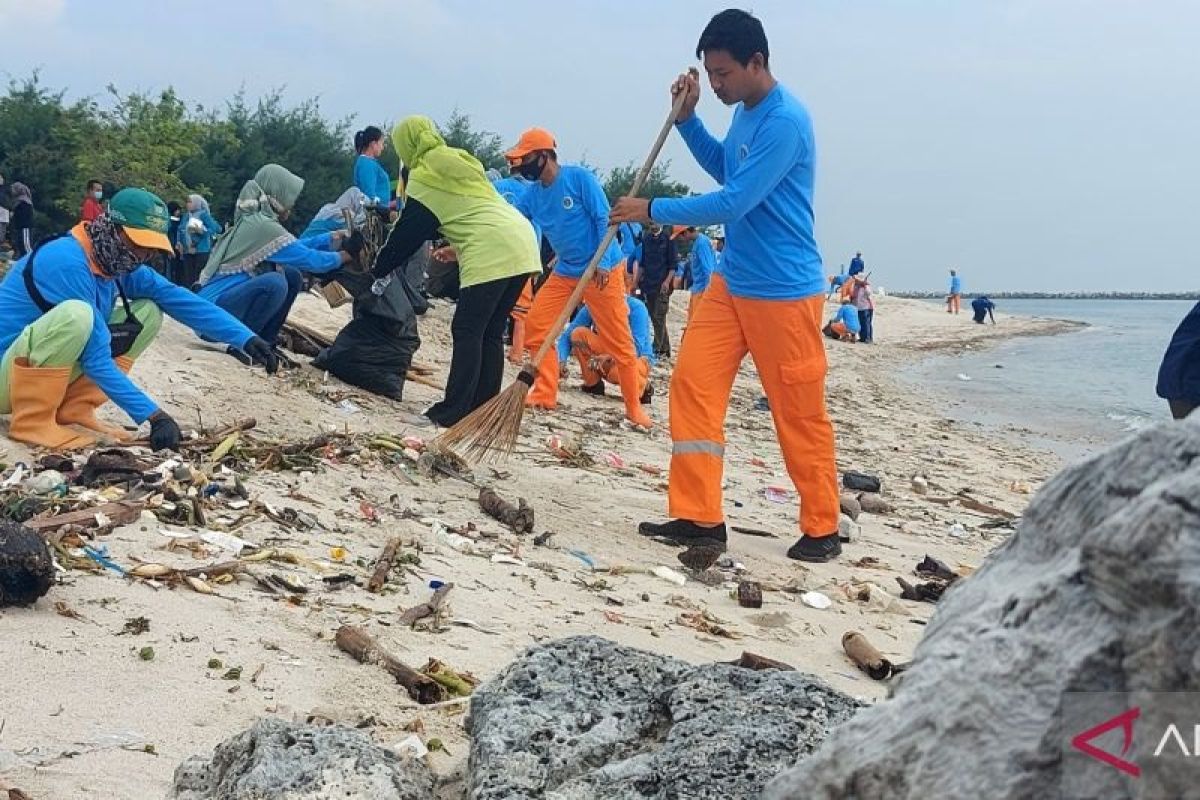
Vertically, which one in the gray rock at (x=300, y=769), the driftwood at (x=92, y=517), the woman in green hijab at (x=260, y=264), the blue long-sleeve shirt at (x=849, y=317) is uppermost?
the woman in green hijab at (x=260, y=264)

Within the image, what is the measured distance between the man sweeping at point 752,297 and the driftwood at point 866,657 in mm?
1371

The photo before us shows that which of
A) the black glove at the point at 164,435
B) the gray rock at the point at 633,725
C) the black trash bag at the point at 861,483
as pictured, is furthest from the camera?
the black trash bag at the point at 861,483

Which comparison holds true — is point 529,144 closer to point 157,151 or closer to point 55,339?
point 55,339

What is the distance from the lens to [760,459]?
9.20 m

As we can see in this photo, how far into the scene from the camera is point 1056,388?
23.1 meters

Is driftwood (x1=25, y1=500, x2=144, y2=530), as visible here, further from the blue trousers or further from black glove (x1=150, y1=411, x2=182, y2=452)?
the blue trousers

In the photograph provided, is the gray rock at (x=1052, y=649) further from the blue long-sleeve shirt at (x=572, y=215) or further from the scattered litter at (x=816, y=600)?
the blue long-sleeve shirt at (x=572, y=215)

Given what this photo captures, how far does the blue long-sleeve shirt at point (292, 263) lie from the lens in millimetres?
8281

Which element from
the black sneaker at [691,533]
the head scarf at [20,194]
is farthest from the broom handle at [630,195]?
the head scarf at [20,194]

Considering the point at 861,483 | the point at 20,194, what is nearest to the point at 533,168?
the point at 861,483

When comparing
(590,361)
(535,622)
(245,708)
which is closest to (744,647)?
(535,622)

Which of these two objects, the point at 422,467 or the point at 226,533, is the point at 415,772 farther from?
the point at 422,467

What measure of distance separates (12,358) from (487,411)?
7.43 feet

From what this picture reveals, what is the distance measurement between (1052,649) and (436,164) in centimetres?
636
